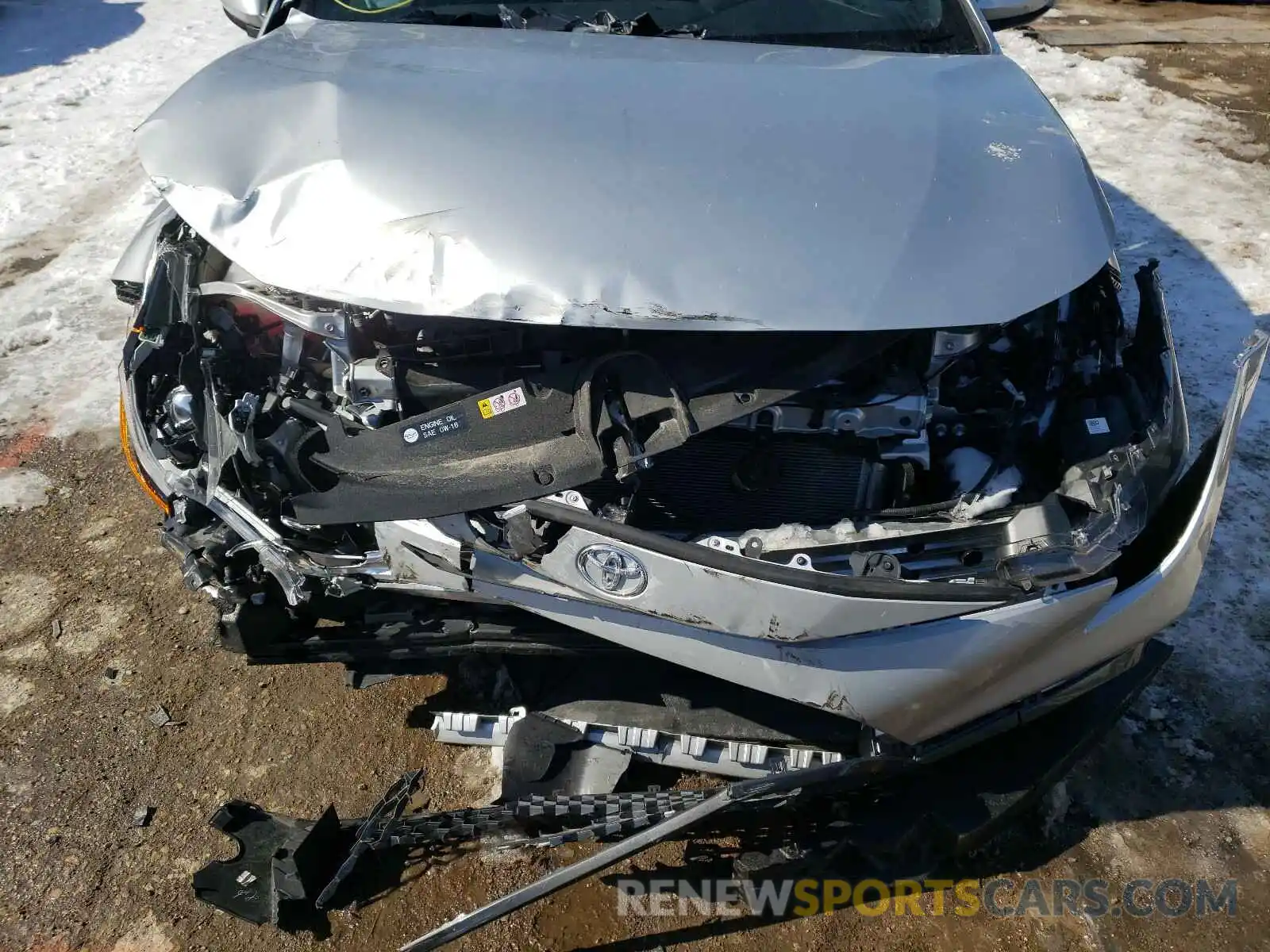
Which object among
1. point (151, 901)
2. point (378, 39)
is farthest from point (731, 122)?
point (151, 901)

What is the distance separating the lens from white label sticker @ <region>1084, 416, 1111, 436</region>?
237 centimetres

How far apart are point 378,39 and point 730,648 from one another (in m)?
2.09

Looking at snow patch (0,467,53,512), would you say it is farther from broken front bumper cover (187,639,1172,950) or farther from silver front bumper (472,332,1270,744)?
silver front bumper (472,332,1270,744)

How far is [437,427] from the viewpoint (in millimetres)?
2146

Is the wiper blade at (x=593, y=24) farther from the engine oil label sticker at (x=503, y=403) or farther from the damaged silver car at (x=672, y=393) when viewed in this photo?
the engine oil label sticker at (x=503, y=403)

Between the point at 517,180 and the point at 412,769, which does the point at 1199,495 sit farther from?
the point at 412,769

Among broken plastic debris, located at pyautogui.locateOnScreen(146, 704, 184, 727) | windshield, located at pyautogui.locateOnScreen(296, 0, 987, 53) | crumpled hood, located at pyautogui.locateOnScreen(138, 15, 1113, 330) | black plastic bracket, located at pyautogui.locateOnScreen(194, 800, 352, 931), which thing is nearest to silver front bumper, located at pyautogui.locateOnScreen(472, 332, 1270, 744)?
crumpled hood, located at pyautogui.locateOnScreen(138, 15, 1113, 330)

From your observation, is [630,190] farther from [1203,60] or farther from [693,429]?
[1203,60]

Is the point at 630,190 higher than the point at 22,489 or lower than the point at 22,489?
higher

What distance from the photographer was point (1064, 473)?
7.54ft

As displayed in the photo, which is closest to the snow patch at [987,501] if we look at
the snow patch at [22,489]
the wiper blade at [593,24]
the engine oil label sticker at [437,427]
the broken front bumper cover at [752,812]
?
the broken front bumper cover at [752,812]

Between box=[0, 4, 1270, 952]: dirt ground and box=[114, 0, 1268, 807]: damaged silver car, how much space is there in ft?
1.07

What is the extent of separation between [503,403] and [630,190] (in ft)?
1.89

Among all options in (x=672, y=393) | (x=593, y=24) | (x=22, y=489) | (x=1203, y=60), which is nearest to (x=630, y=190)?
(x=672, y=393)
